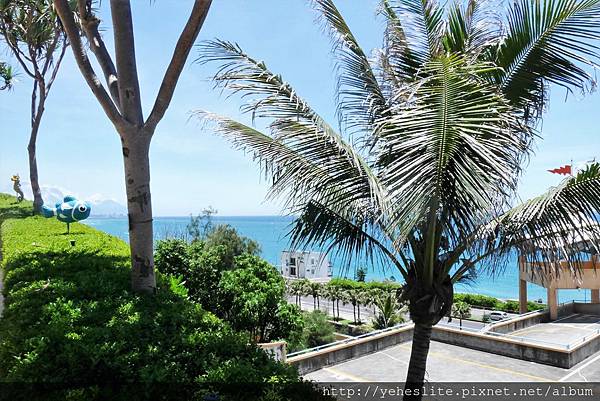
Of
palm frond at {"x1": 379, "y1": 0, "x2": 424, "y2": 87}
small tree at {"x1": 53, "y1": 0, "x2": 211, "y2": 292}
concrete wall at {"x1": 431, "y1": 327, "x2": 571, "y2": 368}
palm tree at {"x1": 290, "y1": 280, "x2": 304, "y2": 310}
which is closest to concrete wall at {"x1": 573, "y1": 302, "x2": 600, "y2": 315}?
concrete wall at {"x1": 431, "y1": 327, "x2": 571, "y2": 368}

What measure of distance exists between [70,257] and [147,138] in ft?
9.47

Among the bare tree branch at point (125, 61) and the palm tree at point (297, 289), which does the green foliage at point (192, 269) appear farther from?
the palm tree at point (297, 289)

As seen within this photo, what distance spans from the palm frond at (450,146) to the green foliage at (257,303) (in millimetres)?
8483

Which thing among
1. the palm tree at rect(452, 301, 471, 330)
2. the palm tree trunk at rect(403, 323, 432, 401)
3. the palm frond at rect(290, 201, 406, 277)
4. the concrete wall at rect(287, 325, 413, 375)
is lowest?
the palm tree at rect(452, 301, 471, 330)

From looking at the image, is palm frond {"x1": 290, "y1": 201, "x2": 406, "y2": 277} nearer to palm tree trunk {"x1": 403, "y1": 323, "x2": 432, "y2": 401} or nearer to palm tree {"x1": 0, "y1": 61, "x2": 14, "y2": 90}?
palm tree trunk {"x1": 403, "y1": 323, "x2": 432, "y2": 401}

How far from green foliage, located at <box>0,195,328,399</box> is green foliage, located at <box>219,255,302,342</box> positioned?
20.5 ft

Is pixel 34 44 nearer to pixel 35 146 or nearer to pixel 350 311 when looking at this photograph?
pixel 35 146

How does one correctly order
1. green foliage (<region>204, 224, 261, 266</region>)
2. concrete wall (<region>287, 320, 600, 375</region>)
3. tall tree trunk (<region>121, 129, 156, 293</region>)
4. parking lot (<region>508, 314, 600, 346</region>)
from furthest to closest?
1. green foliage (<region>204, 224, 261, 266</region>)
2. parking lot (<region>508, 314, 600, 346</region>)
3. concrete wall (<region>287, 320, 600, 375</region>)
4. tall tree trunk (<region>121, 129, 156, 293</region>)

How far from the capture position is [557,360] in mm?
12102

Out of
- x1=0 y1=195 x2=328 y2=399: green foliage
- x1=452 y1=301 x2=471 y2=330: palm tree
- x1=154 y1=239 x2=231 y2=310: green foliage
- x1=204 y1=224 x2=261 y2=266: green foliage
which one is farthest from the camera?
x1=452 y1=301 x2=471 y2=330: palm tree

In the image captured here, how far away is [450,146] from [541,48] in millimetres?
2317

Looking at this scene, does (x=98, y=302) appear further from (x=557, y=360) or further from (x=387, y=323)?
(x=387, y=323)

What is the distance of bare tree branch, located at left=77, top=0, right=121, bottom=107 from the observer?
5.62 meters

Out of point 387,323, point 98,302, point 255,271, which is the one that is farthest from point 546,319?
point 98,302
